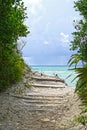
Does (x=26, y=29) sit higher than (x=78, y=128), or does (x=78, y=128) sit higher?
(x=26, y=29)

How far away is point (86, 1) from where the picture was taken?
1149cm

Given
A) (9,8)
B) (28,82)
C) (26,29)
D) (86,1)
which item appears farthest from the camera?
(28,82)

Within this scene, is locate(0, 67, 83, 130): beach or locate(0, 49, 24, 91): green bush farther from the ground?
locate(0, 49, 24, 91): green bush

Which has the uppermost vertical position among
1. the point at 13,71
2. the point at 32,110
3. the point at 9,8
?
the point at 9,8

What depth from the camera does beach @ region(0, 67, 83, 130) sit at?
1248 centimetres

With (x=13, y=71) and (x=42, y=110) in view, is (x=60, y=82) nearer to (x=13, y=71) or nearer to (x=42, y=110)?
(x=13, y=71)

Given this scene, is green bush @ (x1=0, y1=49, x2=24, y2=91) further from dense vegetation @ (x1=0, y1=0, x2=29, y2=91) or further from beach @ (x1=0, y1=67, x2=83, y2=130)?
dense vegetation @ (x1=0, y1=0, x2=29, y2=91)

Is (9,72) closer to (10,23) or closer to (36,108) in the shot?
(36,108)

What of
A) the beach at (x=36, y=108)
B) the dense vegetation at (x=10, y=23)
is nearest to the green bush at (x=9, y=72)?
the beach at (x=36, y=108)

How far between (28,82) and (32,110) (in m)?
7.97

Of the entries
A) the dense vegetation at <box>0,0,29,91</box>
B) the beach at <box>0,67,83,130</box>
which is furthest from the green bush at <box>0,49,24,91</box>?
the dense vegetation at <box>0,0,29,91</box>

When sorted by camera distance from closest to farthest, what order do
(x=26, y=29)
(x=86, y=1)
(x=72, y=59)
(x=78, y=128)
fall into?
1. (x=72, y=59)
2. (x=78, y=128)
3. (x=86, y=1)
4. (x=26, y=29)

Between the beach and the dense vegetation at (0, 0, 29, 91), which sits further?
the dense vegetation at (0, 0, 29, 91)

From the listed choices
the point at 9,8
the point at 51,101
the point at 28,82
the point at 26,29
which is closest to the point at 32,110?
the point at 51,101
